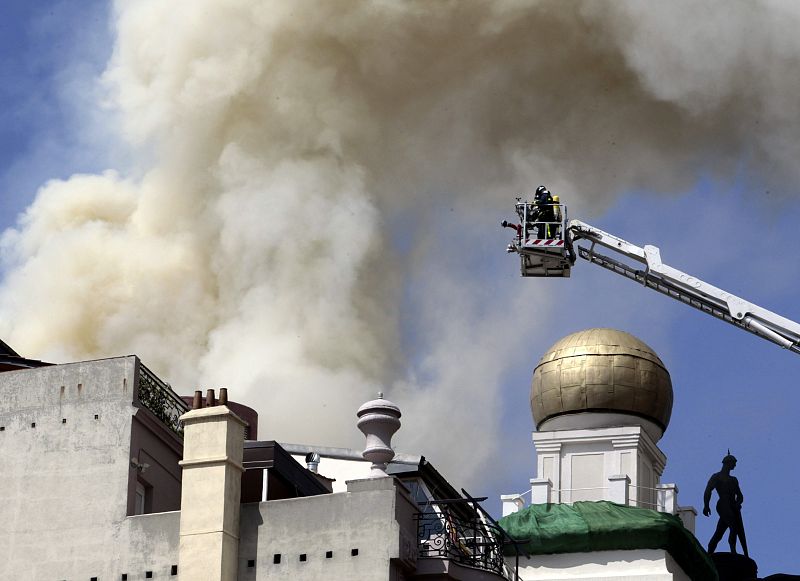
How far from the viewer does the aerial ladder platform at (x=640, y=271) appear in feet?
199

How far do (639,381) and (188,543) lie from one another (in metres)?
25.8

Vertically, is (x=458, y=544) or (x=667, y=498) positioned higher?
(x=667, y=498)

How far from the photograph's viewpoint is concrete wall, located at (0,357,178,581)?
35656 mm

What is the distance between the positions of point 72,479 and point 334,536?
5228 mm

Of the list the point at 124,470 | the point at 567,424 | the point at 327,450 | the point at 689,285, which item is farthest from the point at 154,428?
the point at 689,285

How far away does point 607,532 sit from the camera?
53.8 metres

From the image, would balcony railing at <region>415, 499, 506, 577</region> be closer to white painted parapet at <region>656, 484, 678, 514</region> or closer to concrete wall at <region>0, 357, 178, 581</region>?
concrete wall at <region>0, 357, 178, 581</region>

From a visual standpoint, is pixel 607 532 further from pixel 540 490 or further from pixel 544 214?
pixel 544 214

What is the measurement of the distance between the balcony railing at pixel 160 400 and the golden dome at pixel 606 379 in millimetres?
21713

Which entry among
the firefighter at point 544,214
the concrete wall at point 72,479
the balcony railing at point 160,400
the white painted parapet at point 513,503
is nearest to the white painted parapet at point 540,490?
the white painted parapet at point 513,503

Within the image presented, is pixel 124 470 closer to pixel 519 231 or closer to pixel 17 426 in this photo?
pixel 17 426

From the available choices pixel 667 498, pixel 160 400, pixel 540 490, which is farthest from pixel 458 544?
pixel 667 498

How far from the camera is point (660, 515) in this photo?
54156mm

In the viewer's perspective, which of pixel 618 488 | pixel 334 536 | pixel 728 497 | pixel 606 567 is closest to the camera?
pixel 334 536
